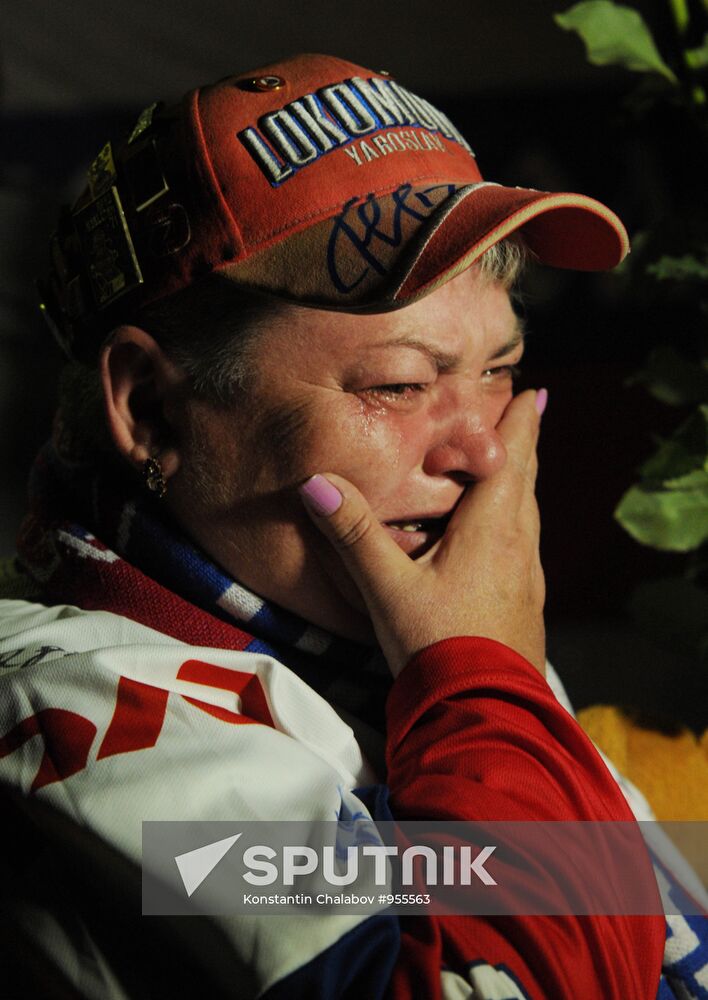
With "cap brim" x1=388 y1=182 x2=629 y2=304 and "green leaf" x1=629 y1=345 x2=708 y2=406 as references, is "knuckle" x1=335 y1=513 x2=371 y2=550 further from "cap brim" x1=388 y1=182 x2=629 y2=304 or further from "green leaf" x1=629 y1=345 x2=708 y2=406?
"green leaf" x1=629 y1=345 x2=708 y2=406

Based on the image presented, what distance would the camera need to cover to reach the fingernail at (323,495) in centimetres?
96

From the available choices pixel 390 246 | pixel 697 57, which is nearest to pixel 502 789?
pixel 390 246

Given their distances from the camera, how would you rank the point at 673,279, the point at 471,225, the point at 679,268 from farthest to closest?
the point at 673,279
the point at 679,268
the point at 471,225

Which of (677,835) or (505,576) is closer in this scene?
(505,576)

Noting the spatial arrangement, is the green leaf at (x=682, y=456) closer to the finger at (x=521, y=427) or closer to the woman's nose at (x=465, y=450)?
the finger at (x=521, y=427)

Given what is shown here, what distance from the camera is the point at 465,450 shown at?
3.38 feet

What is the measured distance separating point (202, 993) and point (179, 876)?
0.09 meters

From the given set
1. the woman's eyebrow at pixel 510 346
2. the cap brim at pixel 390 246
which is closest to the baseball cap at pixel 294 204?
the cap brim at pixel 390 246

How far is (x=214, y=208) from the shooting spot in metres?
0.97

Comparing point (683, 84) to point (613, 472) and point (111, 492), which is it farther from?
point (111, 492)

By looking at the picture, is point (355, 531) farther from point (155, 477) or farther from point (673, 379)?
point (673, 379)

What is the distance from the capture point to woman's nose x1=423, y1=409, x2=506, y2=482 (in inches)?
40.3

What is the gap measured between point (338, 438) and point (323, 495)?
0.19 ft

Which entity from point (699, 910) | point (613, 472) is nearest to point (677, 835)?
point (699, 910)
